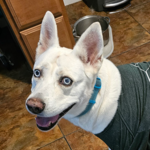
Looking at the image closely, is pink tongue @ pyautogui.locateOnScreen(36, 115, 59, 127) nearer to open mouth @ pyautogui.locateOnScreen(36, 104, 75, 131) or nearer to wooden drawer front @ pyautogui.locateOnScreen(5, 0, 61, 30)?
open mouth @ pyautogui.locateOnScreen(36, 104, 75, 131)

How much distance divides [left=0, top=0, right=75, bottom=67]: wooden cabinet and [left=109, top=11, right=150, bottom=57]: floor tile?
797 millimetres

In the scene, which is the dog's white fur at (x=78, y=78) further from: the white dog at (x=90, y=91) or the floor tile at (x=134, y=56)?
the floor tile at (x=134, y=56)

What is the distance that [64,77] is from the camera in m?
0.89

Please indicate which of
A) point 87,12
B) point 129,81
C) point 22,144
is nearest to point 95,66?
point 129,81

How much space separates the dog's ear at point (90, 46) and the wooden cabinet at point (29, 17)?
841 millimetres

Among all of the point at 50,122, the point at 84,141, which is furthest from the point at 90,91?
the point at 84,141

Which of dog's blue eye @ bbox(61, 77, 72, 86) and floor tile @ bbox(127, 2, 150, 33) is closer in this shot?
dog's blue eye @ bbox(61, 77, 72, 86)

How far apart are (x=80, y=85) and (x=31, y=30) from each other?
975 millimetres

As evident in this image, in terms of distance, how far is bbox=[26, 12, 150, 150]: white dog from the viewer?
2.90 feet

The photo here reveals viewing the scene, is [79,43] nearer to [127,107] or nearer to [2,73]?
[127,107]

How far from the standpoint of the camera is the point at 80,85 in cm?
92

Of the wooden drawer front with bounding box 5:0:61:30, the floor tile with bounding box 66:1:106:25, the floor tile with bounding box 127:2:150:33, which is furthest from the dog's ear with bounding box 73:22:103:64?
the floor tile with bounding box 66:1:106:25

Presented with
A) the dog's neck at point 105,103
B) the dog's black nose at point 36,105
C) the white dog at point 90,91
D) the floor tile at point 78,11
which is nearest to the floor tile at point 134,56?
the floor tile at point 78,11

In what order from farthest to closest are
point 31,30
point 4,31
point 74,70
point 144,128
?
point 4,31
point 31,30
point 144,128
point 74,70
